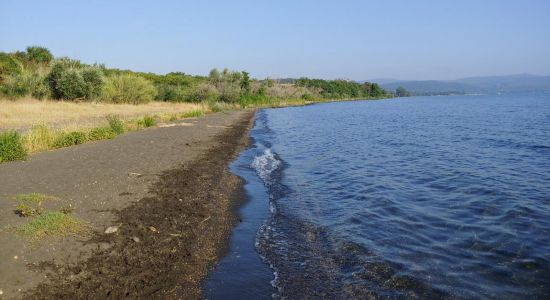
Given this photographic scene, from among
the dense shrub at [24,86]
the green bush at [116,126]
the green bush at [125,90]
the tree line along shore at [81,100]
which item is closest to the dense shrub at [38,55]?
the tree line along shore at [81,100]

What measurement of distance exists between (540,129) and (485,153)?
14917 mm

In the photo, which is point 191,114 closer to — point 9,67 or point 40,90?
point 40,90

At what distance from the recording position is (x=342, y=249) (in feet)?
30.0

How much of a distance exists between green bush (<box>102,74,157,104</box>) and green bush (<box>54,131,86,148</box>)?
3016 centimetres

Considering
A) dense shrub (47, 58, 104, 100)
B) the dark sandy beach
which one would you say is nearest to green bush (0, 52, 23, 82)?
dense shrub (47, 58, 104, 100)

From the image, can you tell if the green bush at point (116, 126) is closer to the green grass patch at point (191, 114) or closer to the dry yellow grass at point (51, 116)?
the dry yellow grass at point (51, 116)

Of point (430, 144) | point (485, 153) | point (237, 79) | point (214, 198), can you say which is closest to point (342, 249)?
point (214, 198)

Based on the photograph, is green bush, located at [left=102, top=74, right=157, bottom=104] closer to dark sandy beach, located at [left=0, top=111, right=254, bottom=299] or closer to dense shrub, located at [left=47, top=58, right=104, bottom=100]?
dense shrub, located at [left=47, top=58, right=104, bottom=100]

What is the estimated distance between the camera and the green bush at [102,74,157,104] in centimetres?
5071

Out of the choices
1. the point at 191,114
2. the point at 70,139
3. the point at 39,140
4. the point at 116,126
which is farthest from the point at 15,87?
the point at 39,140

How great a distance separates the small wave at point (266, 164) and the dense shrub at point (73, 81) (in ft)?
98.6

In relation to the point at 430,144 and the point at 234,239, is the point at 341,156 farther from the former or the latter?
the point at 234,239

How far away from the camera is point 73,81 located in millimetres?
45094

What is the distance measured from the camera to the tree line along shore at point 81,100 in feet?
67.9
